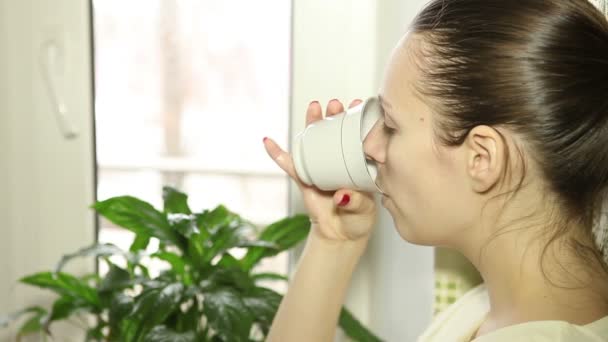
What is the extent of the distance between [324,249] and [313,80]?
445mm

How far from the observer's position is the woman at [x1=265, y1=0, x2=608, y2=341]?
77 cm

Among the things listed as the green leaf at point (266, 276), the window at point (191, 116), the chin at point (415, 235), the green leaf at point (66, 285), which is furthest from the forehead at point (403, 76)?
the window at point (191, 116)

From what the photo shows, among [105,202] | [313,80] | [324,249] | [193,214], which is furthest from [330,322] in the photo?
[313,80]

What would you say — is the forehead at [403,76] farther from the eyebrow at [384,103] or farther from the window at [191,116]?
the window at [191,116]

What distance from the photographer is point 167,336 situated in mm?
1153

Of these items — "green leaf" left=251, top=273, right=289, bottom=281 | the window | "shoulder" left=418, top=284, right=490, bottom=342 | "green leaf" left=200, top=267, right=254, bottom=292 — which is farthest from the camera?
the window

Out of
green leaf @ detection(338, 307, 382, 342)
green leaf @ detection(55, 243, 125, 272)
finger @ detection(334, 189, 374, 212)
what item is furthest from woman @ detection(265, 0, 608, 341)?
green leaf @ detection(55, 243, 125, 272)

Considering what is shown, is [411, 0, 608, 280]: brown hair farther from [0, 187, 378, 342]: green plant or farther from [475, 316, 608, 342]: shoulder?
[0, 187, 378, 342]: green plant

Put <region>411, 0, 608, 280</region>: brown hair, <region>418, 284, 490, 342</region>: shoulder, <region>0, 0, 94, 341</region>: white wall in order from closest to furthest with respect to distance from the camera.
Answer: <region>411, 0, 608, 280</region>: brown hair < <region>418, 284, 490, 342</region>: shoulder < <region>0, 0, 94, 341</region>: white wall

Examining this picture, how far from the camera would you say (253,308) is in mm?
1173

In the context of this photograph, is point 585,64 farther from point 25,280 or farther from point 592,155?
point 25,280

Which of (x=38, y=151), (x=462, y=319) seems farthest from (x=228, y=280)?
(x=38, y=151)

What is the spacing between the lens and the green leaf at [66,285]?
4.24 feet

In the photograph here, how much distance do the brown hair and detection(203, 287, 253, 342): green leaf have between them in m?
0.47
